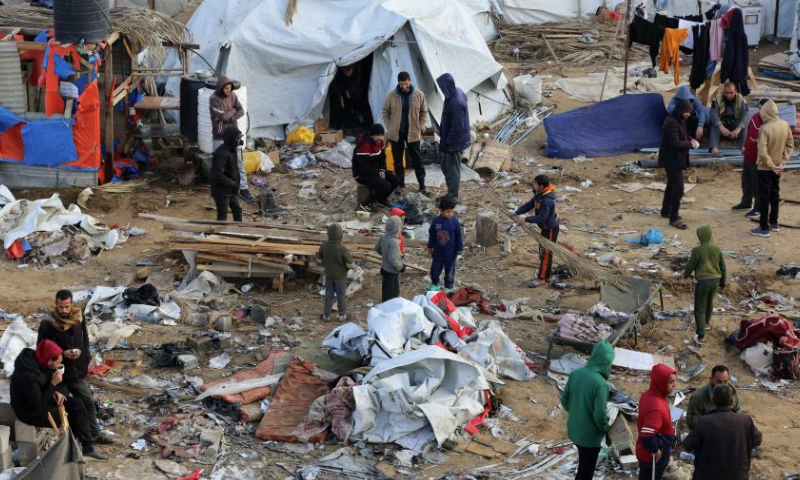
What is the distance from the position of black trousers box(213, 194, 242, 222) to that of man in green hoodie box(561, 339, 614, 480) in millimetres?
6504

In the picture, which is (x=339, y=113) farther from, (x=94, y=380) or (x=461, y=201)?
(x=94, y=380)

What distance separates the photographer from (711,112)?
15.8 m

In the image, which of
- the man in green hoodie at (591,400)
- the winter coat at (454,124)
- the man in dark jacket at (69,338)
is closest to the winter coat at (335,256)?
the man in dark jacket at (69,338)

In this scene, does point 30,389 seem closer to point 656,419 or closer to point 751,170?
point 656,419

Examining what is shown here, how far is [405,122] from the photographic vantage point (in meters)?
14.5

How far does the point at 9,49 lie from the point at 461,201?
6.40m

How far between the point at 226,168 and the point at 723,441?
7645 millimetres

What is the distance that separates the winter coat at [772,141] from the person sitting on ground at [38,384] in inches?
336

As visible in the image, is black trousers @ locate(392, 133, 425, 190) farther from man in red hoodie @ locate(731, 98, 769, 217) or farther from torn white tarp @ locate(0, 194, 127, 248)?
man in red hoodie @ locate(731, 98, 769, 217)

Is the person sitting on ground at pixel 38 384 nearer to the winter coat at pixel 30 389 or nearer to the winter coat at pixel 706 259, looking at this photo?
the winter coat at pixel 30 389

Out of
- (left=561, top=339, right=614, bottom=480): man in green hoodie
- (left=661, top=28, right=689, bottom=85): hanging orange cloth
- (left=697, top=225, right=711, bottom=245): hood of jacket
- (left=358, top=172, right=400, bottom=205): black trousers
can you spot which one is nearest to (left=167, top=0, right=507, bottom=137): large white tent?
(left=661, top=28, right=689, bottom=85): hanging orange cloth

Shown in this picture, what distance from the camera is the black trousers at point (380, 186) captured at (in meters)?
13.9

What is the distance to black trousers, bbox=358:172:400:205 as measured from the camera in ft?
45.5

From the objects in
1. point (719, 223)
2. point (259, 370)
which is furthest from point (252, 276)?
point (719, 223)
